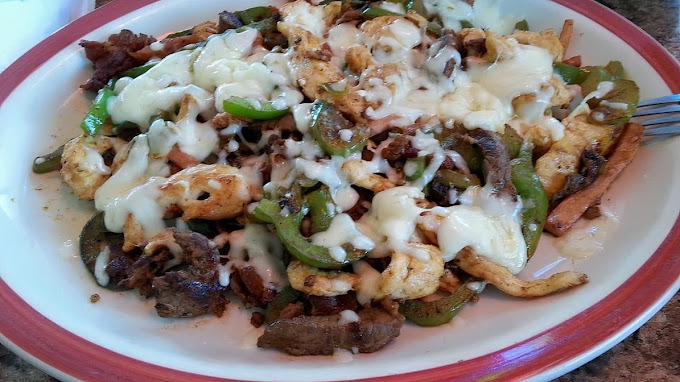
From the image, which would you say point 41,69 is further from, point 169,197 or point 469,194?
point 469,194

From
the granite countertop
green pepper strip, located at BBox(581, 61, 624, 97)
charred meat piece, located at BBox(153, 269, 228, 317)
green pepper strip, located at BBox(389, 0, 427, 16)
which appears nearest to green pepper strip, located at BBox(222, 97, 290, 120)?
charred meat piece, located at BBox(153, 269, 228, 317)

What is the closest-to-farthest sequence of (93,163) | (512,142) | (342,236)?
(342,236) < (512,142) < (93,163)

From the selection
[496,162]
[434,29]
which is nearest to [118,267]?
[496,162]

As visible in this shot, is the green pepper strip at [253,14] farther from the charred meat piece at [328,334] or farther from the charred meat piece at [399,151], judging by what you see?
the charred meat piece at [328,334]

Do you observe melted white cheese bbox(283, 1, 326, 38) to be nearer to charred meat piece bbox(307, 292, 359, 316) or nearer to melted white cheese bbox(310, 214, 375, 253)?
melted white cheese bbox(310, 214, 375, 253)

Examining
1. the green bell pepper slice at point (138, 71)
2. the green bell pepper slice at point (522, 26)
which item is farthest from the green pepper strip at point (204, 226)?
the green bell pepper slice at point (522, 26)

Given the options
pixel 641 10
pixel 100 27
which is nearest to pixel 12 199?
pixel 100 27

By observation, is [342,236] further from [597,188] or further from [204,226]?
[597,188]
